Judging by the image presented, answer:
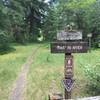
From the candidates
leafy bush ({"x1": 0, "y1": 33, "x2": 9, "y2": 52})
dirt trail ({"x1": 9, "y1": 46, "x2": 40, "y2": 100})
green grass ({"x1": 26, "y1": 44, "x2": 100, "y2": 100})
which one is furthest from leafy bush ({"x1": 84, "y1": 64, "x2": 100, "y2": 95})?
leafy bush ({"x1": 0, "y1": 33, "x2": 9, "y2": 52})

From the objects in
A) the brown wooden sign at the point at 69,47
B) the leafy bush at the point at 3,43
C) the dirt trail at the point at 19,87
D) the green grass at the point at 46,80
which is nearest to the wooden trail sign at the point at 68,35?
the brown wooden sign at the point at 69,47

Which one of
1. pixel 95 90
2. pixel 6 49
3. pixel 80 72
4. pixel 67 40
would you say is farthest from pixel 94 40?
pixel 67 40

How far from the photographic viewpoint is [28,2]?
48.3 m

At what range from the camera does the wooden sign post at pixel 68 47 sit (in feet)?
28.3

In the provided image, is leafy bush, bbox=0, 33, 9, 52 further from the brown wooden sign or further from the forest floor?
the brown wooden sign

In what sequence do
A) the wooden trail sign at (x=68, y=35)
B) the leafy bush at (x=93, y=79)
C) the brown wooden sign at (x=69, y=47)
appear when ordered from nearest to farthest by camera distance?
the brown wooden sign at (x=69, y=47), the wooden trail sign at (x=68, y=35), the leafy bush at (x=93, y=79)

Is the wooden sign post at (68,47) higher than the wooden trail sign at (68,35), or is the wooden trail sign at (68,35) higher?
the wooden trail sign at (68,35)

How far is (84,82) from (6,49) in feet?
Answer: 58.8

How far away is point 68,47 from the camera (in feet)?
28.4

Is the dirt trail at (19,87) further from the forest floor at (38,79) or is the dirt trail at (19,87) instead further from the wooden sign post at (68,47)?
the wooden sign post at (68,47)

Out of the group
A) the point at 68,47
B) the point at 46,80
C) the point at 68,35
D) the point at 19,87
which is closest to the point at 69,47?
the point at 68,47

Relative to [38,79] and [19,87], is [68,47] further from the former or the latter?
[38,79]

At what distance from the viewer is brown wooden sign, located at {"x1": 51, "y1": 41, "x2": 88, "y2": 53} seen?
8.61m

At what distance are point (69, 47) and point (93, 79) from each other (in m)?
4.27
